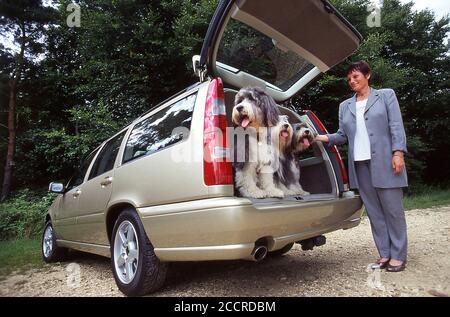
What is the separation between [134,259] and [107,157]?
4.30 feet

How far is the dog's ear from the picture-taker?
295cm

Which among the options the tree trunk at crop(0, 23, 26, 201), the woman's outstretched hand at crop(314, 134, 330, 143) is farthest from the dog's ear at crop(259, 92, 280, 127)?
the tree trunk at crop(0, 23, 26, 201)

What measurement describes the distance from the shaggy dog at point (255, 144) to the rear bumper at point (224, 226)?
0.28m

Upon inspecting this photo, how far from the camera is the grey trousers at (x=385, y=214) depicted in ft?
9.68

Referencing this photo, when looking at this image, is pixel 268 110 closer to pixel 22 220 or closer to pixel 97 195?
pixel 97 195

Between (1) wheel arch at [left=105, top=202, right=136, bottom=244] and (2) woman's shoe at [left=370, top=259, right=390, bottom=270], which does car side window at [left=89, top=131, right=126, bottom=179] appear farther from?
(2) woman's shoe at [left=370, top=259, right=390, bottom=270]

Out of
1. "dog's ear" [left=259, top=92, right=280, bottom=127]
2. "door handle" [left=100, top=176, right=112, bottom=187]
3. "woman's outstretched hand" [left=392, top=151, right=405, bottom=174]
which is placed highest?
"dog's ear" [left=259, top=92, right=280, bottom=127]

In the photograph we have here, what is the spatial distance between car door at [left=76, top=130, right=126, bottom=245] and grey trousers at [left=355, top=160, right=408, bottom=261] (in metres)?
2.41

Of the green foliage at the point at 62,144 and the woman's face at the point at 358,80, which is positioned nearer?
the woman's face at the point at 358,80

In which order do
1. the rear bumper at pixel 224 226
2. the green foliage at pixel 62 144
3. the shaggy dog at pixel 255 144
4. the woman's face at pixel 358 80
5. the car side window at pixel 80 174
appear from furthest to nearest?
the green foliage at pixel 62 144 < the car side window at pixel 80 174 < the woman's face at pixel 358 80 < the shaggy dog at pixel 255 144 < the rear bumper at pixel 224 226

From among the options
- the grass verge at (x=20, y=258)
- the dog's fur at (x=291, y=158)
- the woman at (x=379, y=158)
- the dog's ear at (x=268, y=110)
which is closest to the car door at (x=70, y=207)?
the grass verge at (x=20, y=258)

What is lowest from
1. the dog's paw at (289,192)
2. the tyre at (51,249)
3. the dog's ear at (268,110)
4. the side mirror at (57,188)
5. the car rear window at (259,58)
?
the tyre at (51,249)

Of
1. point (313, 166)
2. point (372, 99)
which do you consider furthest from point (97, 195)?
point (372, 99)

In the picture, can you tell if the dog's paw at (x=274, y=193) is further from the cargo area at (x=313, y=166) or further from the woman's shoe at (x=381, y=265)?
the woman's shoe at (x=381, y=265)
